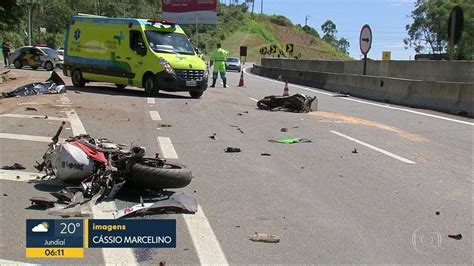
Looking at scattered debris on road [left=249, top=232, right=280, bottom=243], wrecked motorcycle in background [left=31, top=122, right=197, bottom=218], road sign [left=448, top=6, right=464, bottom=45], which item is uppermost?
road sign [left=448, top=6, right=464, bottom=45]

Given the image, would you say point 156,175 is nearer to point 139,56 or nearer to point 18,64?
point 139,56

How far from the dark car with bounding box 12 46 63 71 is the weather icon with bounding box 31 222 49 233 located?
3414cm

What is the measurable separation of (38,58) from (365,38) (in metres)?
22.1

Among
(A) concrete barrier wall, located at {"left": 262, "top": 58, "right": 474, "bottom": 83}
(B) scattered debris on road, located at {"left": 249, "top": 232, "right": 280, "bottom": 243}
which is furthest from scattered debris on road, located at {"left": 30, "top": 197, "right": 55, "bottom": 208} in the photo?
(A) concrete barrier wall, located at {"left": 262, "top": 58, "right": 474, "bottom": 83}

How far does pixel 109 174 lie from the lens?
21.9 ft

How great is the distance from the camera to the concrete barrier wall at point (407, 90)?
55.4 feet

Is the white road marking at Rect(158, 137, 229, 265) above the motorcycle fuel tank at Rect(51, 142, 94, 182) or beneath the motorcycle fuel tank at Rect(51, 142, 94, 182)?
beneath

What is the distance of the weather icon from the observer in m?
5.27

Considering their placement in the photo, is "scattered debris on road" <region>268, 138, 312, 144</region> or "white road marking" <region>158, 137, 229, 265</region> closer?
"white road marking" <region>158, 137, 229, 265</region>

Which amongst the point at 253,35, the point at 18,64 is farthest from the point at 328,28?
the point at 18,64

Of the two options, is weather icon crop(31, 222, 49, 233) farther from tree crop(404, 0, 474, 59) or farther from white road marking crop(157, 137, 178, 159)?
tree crop(404, 0, 474, 59)

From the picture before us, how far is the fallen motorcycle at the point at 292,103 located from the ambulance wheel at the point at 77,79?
792cm
